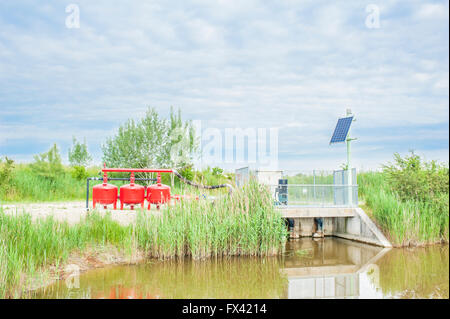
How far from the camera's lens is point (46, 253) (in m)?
8.96

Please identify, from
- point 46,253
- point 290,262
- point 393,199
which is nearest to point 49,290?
point 46,253

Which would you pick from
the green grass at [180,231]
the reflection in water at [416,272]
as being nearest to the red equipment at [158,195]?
the green grass at [180,231]

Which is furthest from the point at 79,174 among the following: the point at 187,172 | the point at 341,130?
the point at 341,130

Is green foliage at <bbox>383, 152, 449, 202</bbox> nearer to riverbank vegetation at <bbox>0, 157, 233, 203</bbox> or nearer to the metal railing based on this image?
the metal railing

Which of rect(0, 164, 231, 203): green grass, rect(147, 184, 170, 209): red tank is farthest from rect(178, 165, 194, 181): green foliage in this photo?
rect(147, 184, 170, 209): red tank

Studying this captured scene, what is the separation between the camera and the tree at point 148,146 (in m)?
22.5

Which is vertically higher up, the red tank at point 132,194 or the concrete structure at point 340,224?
the red tank at point 132,194

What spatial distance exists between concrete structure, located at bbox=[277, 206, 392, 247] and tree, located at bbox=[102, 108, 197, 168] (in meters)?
9.15

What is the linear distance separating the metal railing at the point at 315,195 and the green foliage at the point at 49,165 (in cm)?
1375

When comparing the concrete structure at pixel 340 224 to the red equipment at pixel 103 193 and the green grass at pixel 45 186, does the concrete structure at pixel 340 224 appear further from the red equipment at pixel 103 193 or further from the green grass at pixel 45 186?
the red equipment at pixel 103 193
